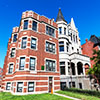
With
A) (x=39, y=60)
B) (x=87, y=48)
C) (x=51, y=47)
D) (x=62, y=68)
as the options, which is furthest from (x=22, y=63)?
(x=87, y=48)

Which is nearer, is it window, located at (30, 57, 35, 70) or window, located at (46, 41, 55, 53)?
window, located at (30, 57, 35, 70)

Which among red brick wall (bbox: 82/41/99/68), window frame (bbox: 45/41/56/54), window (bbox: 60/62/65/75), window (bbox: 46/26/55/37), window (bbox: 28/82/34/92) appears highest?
window (bbox: 46/26/55/37)

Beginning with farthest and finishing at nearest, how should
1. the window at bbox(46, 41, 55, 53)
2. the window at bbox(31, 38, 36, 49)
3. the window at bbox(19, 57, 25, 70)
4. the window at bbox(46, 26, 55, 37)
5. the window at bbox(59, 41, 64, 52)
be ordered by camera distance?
1. the window at bbox(59, 41, 64, 52)
2. the window at bbox(46, 26, 55, 37)
3. the window at bbox(46, 41, 55, 53)
4. the window at bbox(31, 38, 36, 49)
5. the window at bbox(19, 57, 25, 70)

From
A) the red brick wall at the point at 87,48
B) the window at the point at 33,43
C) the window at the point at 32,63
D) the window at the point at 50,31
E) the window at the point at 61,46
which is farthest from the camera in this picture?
the red brick wall at the point at 87,48

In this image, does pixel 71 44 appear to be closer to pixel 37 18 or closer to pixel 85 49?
pixel 85 49

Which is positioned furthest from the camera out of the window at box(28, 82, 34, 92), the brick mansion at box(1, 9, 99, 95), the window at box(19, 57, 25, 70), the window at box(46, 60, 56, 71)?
the window at box(46, 60, 56, 71)

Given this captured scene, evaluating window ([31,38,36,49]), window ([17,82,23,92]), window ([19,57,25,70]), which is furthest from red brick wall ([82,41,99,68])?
window ([17,82,23,92])

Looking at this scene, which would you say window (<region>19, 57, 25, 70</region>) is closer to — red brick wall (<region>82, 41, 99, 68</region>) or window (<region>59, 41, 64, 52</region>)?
window (<region>59, 41, 64, 52</region>)

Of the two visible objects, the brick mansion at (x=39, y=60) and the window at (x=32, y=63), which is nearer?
the brick mansion at (x=39, y=60)

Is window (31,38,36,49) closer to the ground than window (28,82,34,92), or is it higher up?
higher up

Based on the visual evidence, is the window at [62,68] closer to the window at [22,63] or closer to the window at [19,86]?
the window at [22,63]

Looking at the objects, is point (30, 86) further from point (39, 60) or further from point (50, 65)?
point (50, 65)

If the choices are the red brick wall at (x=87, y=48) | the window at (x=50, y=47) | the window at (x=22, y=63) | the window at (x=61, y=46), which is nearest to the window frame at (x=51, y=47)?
the window at (x=50, y=47)

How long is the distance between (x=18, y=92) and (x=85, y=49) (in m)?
23.6
